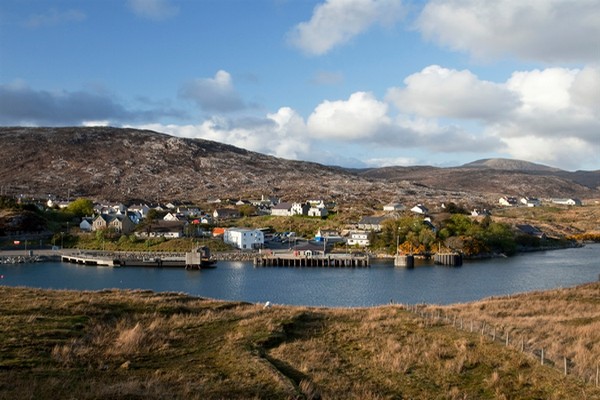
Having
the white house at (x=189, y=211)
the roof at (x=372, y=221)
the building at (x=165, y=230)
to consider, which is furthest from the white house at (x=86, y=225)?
the roof at (x=372, y=221)

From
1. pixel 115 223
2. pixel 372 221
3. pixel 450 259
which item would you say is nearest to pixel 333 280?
pixel 450 259

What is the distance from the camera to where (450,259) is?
71.4 m

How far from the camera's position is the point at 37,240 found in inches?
3420

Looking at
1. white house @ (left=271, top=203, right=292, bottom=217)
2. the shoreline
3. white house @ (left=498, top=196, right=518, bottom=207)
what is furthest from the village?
white house @ (left=498, top=196, right=518, bottom=207)

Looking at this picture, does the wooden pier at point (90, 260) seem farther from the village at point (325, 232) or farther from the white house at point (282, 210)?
the white house at point (282, 210)

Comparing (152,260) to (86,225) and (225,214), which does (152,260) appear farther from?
(225,214)

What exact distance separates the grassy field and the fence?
520 mm

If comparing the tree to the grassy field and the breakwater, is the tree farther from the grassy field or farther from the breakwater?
the grassy field

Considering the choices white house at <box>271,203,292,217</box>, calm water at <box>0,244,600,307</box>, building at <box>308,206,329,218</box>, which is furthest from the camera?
white house at <box>271,203,292,217</box>

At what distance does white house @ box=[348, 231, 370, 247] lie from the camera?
8344cm

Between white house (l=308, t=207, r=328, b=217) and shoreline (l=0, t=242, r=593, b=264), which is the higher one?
white house (l=308, t=207, r=328, b=217)

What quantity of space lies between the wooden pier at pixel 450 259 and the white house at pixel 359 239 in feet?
43.4

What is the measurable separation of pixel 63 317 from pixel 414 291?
3820 centimetres

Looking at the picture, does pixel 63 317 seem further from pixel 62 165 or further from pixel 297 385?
pixel 62 165
